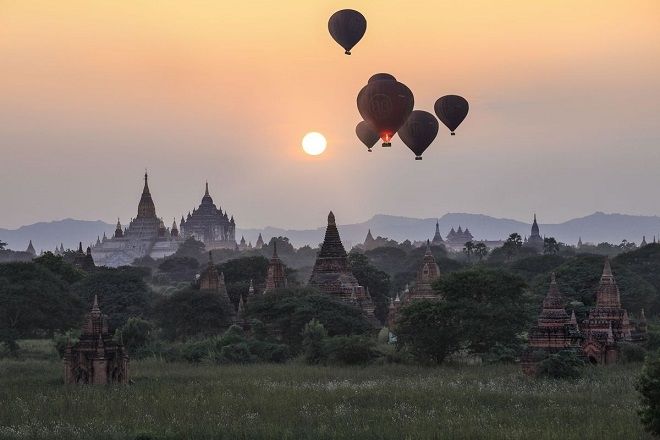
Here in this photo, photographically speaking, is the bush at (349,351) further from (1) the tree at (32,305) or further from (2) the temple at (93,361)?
(1) the tree at (32,305)

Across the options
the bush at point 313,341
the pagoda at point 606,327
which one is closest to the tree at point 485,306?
the pagoda at point 606,327

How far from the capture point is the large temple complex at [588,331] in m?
46.8

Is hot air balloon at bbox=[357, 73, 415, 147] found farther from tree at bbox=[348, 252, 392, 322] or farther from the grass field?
tree at bbox=[348, 252, 392, 322]

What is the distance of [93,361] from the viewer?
144ft

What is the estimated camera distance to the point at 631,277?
291 ft

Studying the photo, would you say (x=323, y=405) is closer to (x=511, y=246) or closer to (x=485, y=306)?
(x=485, y=306)

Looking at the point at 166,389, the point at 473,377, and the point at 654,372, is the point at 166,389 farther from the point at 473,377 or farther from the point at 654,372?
the point at 654,372

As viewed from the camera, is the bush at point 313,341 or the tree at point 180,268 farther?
the tree at point 180,268

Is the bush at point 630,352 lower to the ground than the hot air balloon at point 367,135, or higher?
lower

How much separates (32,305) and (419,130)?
91.4 feet

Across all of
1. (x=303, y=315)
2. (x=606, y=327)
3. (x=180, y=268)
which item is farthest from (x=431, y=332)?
(x=180, y=268)

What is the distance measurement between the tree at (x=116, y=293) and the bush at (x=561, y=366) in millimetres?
41353

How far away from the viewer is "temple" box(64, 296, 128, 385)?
144 feet

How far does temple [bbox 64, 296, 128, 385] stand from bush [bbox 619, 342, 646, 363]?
23305 millimetres
